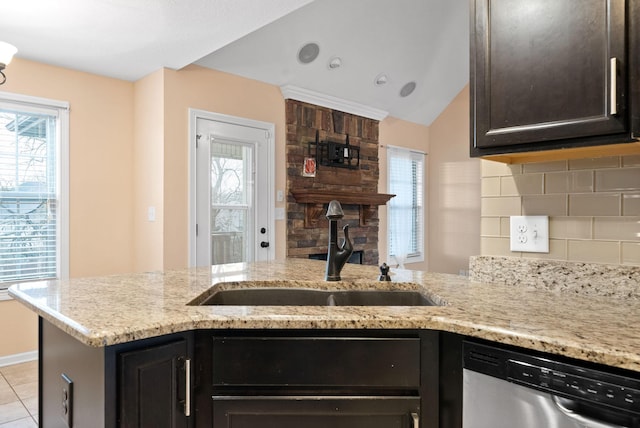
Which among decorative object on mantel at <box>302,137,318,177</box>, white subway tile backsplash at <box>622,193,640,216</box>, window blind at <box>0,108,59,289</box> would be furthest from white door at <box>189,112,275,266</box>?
white subway tile backsplash at <box>622,193,640,216</box>

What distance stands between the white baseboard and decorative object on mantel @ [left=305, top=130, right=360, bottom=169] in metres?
3.00

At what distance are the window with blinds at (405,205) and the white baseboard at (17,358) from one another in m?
3.93

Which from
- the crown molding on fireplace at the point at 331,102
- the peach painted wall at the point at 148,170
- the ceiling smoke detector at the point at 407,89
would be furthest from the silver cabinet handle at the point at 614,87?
the ceiling smoke detector at the point at 407,89

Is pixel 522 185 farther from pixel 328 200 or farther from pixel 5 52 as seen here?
pixel 328 200

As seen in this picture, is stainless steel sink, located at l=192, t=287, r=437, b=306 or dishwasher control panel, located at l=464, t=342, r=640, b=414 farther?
stainless steel sink, located at l=192, t=287, r=437, b=306

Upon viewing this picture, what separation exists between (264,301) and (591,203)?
1194mm

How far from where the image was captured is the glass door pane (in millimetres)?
3857

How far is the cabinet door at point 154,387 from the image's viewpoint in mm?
1045

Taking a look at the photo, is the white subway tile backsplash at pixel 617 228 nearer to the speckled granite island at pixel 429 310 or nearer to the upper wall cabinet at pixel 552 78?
the speckled granite island at pixel 429 310

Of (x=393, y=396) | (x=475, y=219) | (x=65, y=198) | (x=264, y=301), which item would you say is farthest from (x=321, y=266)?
(x=475, y=219)

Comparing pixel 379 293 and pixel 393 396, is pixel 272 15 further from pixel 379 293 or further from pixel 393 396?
pixel 393 396

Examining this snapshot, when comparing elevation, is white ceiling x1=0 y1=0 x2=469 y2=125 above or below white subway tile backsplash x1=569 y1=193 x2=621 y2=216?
above

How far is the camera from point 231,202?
156 inches

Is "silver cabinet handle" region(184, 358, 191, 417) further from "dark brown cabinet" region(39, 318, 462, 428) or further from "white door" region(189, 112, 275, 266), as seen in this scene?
"white door" region(189, 112, 275, 266)
